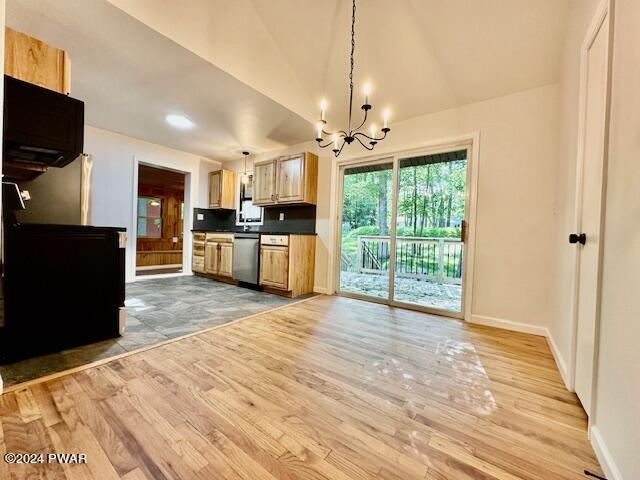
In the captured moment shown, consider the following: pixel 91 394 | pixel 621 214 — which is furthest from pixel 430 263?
→ pixel 91 394

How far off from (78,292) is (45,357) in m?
0.43

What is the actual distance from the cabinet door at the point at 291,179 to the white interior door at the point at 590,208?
2.93 meters

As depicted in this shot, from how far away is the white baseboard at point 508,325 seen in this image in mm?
2423

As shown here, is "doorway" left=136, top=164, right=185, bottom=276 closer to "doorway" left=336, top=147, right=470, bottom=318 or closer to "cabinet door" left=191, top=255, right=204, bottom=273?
"cabinet door" left=191, top=255, right=204, bottom=273

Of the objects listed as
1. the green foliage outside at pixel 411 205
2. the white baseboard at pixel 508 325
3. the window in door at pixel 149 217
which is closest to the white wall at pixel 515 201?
the white baseboard at pixel 508 325

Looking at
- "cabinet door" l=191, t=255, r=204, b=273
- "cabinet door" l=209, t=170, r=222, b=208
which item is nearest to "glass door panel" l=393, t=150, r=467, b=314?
"cabinet door" l=209, t=170, r=222, b=208

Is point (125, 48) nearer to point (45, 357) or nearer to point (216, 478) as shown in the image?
point (45, 357)

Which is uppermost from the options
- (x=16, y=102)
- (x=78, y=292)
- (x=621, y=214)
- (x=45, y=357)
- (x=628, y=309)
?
(x=16, y=102)

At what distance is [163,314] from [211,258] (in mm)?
2066

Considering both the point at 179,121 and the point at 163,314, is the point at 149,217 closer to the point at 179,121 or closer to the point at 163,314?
the point at 179,121

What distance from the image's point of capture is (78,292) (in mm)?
1817

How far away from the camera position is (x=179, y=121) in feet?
11.6

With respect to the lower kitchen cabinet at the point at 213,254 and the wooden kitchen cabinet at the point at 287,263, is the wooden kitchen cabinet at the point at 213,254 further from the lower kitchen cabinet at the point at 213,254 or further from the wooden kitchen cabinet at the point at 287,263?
A: the wooden kitchen cabinet at the point at 287,263

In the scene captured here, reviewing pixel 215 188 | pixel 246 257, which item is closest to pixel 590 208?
pixel 246 257
